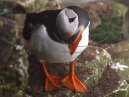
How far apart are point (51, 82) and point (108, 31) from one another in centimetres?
182

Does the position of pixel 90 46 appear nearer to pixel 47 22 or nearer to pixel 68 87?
pixel 68 87

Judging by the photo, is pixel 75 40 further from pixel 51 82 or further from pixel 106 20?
pixel 106 20

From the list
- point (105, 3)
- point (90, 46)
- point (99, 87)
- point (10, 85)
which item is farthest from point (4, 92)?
point (105, 3)

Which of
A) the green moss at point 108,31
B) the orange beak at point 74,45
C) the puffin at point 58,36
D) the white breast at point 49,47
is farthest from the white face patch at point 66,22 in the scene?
the green moss at point 108,31

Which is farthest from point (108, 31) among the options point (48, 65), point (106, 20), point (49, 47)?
point (49, 47)

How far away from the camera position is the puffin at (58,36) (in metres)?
4.85

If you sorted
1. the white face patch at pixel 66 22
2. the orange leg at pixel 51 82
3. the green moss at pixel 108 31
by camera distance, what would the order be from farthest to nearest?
the green moss at pixel 108 31
the orange leg at pixel 51 82
the white face patch at pixel 66 22

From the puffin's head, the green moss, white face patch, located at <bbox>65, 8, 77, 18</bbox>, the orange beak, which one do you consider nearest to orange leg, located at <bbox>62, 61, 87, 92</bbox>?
the orange beak

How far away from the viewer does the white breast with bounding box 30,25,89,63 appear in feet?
16.6

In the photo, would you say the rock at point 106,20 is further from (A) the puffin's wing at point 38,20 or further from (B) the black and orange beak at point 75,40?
(B) the black and orange beak at point 75,40

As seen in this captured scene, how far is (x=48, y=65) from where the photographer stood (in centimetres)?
584

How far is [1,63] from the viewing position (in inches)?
198

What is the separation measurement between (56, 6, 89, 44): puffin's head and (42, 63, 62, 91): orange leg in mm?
813

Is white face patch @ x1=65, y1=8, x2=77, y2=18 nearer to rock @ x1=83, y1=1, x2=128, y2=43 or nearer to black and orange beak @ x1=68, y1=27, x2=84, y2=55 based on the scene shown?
black and orange beak @ x1=68, y1=27, x2=84, y2=55
